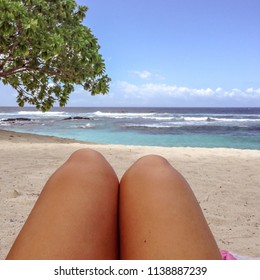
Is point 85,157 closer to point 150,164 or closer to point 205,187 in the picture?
point 150,164

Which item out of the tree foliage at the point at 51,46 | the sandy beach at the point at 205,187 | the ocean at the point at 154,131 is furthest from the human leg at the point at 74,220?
the ocean at the point at 154,131

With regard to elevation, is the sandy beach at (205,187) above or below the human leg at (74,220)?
below

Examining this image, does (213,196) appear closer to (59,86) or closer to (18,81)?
(59,86)

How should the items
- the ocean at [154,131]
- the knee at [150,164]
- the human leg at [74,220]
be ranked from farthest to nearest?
the ocean at [154,131] < the knee at [150,164] < the human leg at [74,220]

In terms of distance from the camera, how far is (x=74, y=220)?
107 centimetres

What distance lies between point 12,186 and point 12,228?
1.33 meters

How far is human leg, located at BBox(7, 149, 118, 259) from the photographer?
0.98 metres

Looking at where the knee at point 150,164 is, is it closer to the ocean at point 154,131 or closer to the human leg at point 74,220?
the human leg at point 74,220

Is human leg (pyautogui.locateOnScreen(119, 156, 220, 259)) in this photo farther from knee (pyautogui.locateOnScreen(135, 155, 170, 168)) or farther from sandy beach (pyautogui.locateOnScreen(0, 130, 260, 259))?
sandy beach (pyautogui.locateOnScreen(0, 130, 260, 259))

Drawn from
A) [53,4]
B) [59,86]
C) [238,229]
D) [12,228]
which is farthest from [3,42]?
[238,229]

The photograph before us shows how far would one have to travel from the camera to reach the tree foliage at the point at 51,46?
8.08m

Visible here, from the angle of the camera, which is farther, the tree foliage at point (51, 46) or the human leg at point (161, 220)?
the tree foliage at point (51, 46)

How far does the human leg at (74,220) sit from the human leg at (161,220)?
0.07m

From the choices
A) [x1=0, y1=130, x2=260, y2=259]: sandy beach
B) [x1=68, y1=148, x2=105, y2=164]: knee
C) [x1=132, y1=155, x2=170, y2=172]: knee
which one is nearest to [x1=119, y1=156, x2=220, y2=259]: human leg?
[x1=132, y1=155, x2=170, y2=172]: knee
